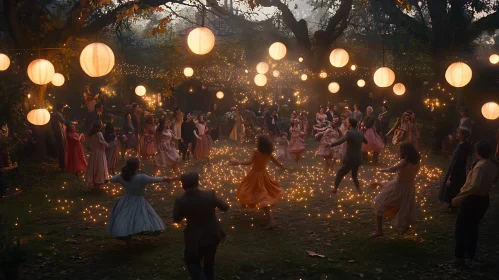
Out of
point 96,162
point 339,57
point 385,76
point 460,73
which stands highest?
point 339,57

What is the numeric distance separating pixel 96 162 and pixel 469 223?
8.49 metres

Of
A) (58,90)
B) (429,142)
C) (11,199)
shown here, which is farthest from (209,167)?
(58,90)

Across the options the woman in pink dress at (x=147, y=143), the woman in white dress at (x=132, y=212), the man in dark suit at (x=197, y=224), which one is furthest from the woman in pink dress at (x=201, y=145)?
the man in dark suit at (x=197, y=224)

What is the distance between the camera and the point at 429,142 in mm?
20422

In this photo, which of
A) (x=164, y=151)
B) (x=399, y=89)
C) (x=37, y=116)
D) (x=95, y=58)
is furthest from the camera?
(x=399, y=89)

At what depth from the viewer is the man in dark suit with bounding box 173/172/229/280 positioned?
4570 millimetres

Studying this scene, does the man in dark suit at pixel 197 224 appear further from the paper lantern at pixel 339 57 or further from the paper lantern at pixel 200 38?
the paper lantern at pixel 339 57

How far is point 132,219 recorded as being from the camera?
21.7 ft

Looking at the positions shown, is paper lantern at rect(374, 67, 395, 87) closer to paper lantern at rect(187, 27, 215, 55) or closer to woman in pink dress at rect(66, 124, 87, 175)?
paper lantern at rect(187, 27, 215, 55)

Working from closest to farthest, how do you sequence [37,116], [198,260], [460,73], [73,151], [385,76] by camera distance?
[198,260] → [460,73] → [37,116] → [385,76] → [73,151]

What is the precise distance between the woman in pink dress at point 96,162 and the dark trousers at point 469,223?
8.13 meters

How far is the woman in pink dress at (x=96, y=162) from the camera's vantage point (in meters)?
10.6

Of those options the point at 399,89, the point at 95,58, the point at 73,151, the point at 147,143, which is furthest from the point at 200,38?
the point at 399,89

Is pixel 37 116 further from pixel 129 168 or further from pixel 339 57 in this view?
pixel 339 57
